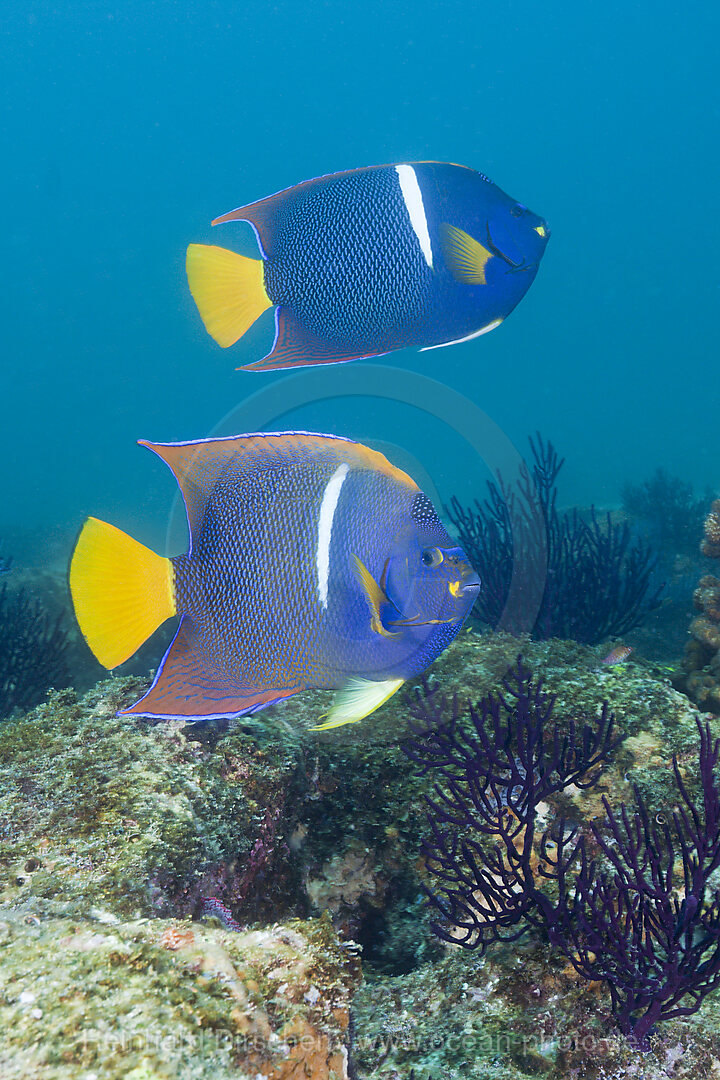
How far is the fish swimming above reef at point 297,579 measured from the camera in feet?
3.97

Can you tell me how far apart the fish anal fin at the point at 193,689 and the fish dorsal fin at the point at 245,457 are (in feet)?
0.85

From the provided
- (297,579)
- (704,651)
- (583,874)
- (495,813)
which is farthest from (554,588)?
(297,579)

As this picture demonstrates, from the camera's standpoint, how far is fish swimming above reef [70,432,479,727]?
1.21 metres

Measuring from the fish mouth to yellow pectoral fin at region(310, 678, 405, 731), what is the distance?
128 centimetres

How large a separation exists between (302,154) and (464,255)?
11189 cm

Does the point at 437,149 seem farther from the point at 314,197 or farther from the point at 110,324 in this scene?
the point at 314,197

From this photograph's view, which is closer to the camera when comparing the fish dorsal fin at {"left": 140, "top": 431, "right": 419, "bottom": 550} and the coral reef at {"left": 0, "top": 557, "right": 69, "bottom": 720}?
the fish dorsal fin at {"left": 140, "top": 431, "right": 419, "bottom": 550}

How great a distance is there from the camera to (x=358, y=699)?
1.26 meters

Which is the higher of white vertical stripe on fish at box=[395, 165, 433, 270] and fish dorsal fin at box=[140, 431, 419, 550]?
white vertical stripe on fish at box=[395, 165, 433, 270]

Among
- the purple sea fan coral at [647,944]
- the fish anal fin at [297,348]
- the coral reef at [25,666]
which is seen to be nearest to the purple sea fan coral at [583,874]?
the purple sea fan coral at [647,944]

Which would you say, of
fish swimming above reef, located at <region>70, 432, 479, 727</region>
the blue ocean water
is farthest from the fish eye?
the blue ocean water

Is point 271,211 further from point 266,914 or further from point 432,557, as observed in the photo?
point 266,914

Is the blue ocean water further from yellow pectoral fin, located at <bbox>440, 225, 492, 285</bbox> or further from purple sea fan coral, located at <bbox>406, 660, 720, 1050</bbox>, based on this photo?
yellow pectoral fin, located at <bbox>440, 225, 492, 285</bbox>

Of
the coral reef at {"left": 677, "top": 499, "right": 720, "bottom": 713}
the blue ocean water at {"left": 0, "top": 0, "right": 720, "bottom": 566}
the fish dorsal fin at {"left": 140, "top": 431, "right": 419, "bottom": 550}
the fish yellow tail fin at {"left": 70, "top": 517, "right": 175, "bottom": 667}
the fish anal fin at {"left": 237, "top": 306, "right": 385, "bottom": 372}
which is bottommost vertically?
the coral reef at {"left": 677, "top": 499, "right": 720, "bottom": 713}
